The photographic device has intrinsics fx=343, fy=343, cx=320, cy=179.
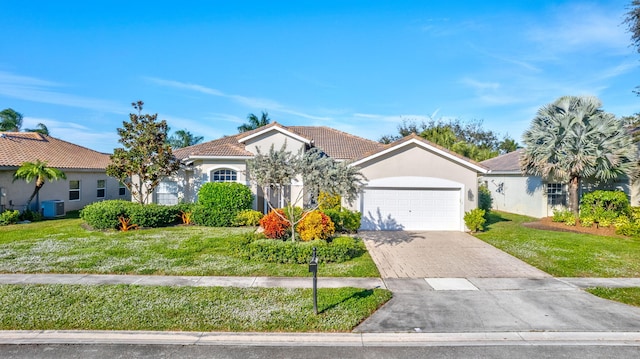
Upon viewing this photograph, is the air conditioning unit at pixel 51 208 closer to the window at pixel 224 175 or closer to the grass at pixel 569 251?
the window at pixel 224 175

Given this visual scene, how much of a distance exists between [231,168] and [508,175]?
732 inches

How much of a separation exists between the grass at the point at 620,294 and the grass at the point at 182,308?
5.04 metres

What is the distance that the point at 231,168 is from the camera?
714 inches

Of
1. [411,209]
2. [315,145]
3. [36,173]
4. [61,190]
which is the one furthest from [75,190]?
[411,209]

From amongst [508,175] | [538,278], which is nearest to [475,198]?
[538,278]

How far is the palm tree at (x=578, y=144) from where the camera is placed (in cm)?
1647

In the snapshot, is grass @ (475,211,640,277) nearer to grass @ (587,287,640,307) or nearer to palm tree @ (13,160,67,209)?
grass @ (587,287,640,307)

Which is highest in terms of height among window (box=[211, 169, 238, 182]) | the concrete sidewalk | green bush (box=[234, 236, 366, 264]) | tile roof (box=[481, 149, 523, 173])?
tile roof (box=[481, 149, 523, 173])

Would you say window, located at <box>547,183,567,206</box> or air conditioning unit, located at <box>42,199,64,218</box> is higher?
window, located at <box>547,183,567,206</box>

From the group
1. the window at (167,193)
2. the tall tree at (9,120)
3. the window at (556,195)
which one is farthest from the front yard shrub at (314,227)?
the tall tree at (9,120)

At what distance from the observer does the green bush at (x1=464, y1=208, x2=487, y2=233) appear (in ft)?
50.6

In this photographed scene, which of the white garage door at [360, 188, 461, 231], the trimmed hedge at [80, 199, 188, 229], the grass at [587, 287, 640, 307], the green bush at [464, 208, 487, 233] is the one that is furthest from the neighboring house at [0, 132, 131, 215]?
the grass at [587, 287, 640, 307]

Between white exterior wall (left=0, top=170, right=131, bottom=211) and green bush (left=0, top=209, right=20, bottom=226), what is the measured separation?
3.82 feet

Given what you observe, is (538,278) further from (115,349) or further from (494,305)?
(115,349)
